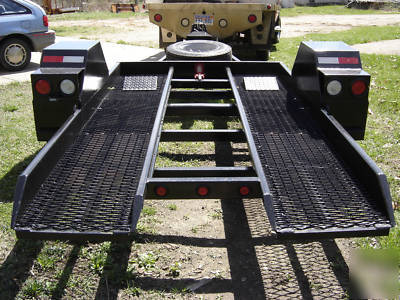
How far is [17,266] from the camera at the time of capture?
3.09 m

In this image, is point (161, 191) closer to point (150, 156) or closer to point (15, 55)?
Result: point (150, 156)

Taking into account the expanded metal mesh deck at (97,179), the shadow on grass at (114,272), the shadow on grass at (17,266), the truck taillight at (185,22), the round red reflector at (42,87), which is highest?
the truck taillight at (185,22)

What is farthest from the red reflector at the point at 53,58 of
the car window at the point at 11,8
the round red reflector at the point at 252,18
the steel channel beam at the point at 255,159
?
the car window at the point at 11,8

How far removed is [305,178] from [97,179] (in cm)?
143

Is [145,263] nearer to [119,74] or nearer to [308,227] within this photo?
[308,227]

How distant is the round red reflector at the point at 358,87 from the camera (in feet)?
12.2

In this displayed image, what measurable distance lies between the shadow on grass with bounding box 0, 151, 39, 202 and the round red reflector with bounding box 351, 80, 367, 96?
3.28 m

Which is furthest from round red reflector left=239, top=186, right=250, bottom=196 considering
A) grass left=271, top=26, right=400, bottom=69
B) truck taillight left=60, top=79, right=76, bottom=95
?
grass left=271, top=26, right=400, bottom=69

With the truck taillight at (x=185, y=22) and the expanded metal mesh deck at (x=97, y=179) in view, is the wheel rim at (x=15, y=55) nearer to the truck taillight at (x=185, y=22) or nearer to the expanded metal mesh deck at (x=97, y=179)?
the truck taillight at (x=185, y=22)

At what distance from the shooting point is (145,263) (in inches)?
124

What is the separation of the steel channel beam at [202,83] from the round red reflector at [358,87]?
1518 mm

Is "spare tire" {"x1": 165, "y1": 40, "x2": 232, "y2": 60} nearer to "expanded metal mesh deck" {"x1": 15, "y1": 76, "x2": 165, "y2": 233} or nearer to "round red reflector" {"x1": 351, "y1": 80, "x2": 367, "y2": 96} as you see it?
"expanded metal mesh deck" {"x1": 15, "y1": 76, "x2": 165, "y2": 233}

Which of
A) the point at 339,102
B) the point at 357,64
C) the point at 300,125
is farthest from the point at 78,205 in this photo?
the point at 357,64

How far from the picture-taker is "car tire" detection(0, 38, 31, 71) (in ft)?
30.6
